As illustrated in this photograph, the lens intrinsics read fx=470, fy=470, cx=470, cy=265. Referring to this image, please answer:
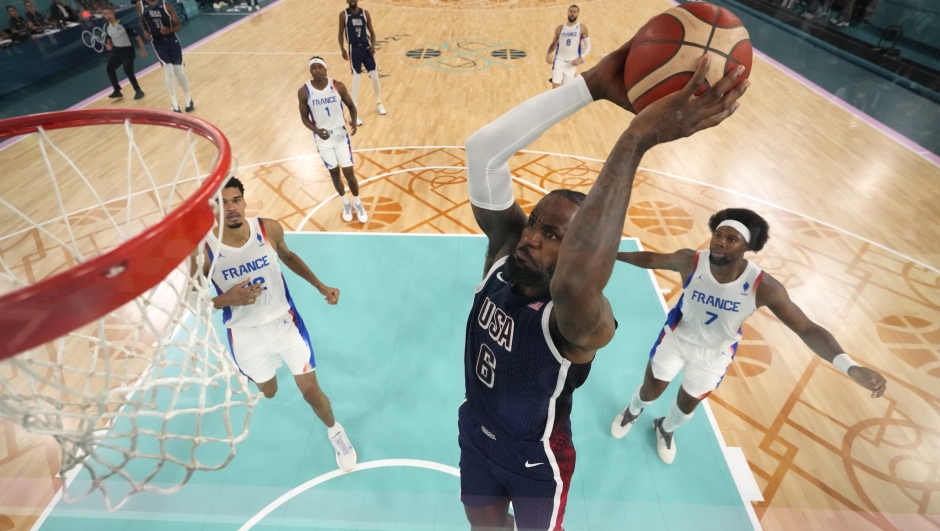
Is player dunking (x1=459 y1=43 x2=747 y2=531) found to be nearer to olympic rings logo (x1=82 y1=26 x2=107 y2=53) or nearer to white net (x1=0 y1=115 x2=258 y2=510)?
white net (x1=0 y1=115 x2=258 y2=510)

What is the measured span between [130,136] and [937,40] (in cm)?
1308

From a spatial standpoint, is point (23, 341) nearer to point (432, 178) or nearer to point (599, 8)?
point (432, 178)

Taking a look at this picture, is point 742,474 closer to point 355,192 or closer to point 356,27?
point 355,192

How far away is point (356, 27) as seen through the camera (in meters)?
7.05

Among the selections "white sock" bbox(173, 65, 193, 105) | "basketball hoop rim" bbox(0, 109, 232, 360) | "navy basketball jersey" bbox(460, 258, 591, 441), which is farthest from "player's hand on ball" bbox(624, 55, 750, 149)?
"white sock" bbox(173, 65, 193, 105)

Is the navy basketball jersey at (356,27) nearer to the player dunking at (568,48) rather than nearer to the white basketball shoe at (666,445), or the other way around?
the player dunking at (568,48)

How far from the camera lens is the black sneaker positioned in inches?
114

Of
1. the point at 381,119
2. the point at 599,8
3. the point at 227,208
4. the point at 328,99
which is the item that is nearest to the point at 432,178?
the point at 328,99

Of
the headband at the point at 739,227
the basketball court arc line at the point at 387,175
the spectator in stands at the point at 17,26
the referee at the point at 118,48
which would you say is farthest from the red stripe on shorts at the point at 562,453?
the spectator in stands at the point at 17,26

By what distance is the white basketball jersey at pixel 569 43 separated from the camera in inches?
282

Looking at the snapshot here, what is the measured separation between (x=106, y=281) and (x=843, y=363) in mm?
2831

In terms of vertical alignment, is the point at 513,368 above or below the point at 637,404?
above

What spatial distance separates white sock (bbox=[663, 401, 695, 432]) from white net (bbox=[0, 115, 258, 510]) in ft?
7.20

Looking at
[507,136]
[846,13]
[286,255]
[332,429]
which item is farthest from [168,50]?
[846,13]
